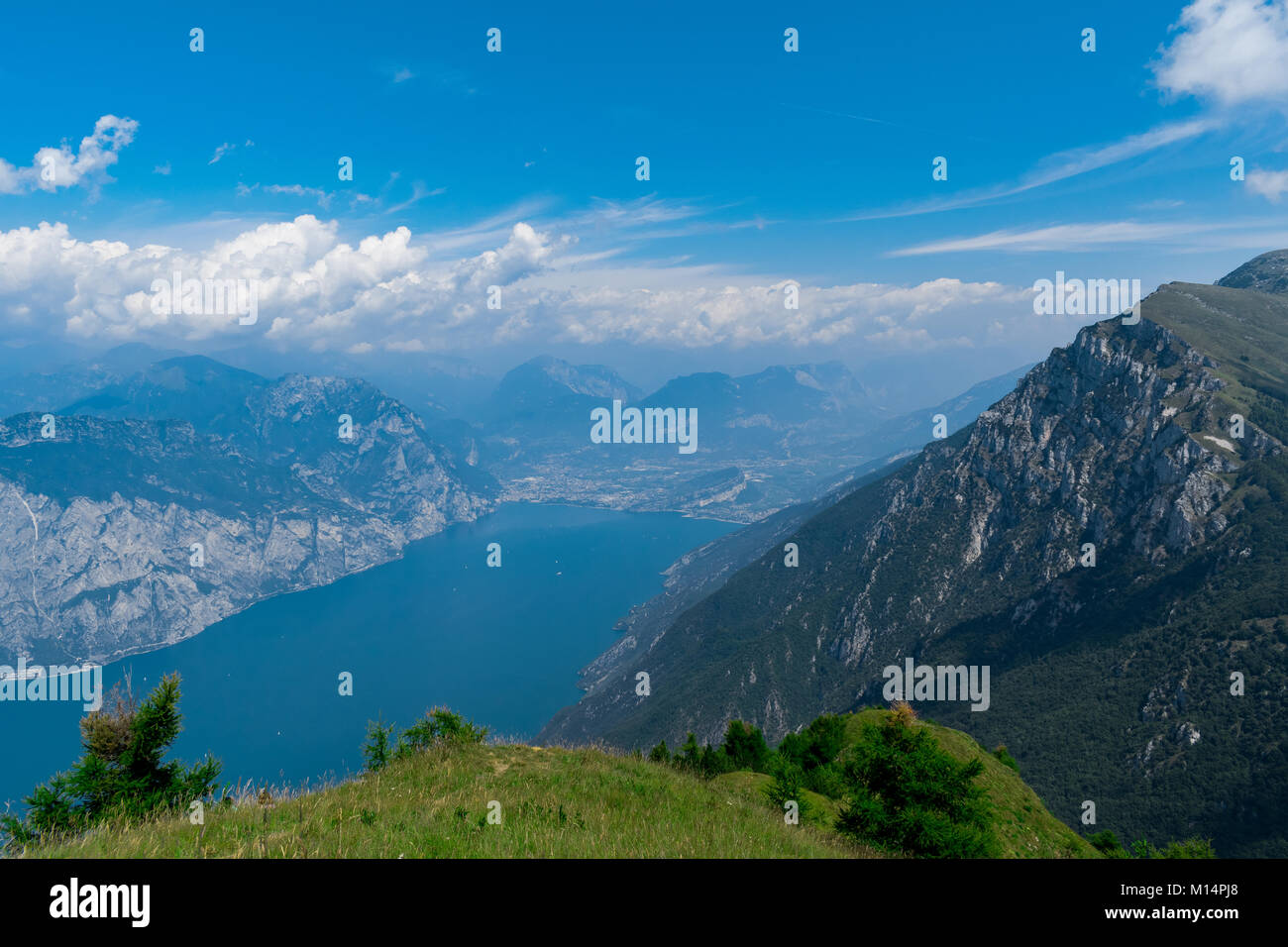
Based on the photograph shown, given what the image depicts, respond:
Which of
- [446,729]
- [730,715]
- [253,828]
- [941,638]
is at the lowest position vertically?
[730,715]

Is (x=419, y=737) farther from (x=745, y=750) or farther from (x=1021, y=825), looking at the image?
(x=745, y=750)

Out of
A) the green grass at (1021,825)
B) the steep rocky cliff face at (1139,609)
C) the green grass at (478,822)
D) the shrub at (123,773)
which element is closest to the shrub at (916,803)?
the green grass at (478,822)

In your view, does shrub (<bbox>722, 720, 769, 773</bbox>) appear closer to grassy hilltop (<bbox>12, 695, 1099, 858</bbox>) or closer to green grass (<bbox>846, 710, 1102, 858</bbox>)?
green grass (<bbox>846, 710, 1102, 858</bbox>)

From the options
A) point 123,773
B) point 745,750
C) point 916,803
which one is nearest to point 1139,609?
point 745,750

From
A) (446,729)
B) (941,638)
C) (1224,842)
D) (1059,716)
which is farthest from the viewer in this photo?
(941,638)

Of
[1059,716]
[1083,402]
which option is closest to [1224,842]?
[1059,716]

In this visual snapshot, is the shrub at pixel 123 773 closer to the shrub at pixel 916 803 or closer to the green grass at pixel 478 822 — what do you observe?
the green grass at pixel 478 822

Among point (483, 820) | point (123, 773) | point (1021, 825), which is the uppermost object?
point (483, 820)

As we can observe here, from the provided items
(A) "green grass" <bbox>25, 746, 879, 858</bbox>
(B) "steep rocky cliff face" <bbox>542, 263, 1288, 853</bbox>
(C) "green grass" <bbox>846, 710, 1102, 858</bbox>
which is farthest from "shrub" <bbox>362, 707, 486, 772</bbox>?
(B) "steep rocky cliff face" <bbox>542, 263, 1288, 853</bbox>

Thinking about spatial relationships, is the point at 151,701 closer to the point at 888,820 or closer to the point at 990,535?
the point at 888,820
